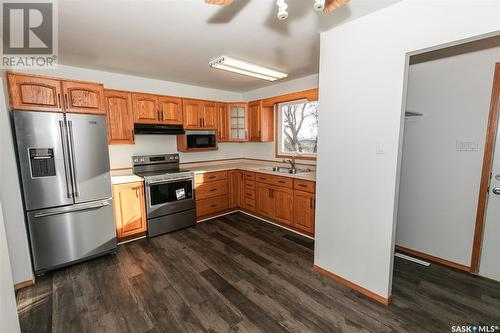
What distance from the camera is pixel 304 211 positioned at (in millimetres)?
3316

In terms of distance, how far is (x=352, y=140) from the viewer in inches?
83.5

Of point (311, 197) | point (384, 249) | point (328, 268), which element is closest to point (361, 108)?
point (384, 249)

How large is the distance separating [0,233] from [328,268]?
2.72 metres

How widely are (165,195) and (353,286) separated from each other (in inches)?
111

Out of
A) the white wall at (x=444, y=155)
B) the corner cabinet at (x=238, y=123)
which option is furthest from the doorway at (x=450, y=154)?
the corner cabinet at (x=238, y=123)

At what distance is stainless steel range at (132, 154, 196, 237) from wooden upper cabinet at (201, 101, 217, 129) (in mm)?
964

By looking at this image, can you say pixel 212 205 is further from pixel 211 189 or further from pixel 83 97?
pixel 83 97

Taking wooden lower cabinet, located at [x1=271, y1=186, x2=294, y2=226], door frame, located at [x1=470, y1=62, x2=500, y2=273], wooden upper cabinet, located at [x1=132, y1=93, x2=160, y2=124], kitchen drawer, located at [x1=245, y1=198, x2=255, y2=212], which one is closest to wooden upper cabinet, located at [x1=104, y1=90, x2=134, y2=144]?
wooden upper cabinet, located at [x1=132, y1=93, x2=160, y2=124]

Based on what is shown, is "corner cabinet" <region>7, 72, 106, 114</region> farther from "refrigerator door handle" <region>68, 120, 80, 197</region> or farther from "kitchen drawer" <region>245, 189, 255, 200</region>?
"kitchen drawer" <region>245, 189, 255, 200</region>

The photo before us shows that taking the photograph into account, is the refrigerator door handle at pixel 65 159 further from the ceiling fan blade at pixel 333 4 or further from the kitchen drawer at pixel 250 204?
the ceiling fan blade at pixel 333 4

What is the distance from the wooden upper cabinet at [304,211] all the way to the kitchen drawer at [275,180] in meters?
0.19

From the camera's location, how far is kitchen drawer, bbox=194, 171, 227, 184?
3880mm

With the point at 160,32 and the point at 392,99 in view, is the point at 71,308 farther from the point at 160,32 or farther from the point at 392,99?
the point at 392,99

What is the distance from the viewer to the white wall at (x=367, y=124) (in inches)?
64.8
